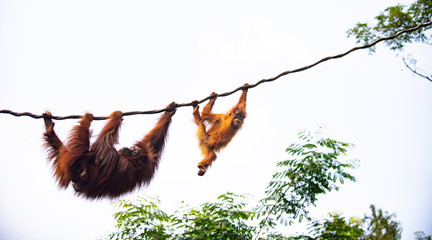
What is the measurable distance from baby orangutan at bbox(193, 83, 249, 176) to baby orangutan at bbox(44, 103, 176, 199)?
5.08 feet

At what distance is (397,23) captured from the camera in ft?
43.1

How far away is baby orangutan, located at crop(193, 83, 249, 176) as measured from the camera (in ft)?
23.9

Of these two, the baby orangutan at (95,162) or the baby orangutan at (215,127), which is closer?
the baby orangutan at (95,162)

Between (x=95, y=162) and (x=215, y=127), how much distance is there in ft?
9.79

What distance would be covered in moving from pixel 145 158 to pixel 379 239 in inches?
130

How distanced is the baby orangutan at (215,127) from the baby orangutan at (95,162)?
155cm

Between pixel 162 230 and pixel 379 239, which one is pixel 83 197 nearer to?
pixel 162 230

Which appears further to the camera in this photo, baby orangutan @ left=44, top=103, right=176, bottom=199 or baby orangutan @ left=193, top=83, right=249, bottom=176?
baby orangutan @ left=193, top=83, right=249, bottom=176

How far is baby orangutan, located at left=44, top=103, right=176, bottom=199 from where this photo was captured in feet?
17.6

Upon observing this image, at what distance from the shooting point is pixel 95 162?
18.2 feet

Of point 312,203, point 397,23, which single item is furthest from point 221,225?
point 397,23

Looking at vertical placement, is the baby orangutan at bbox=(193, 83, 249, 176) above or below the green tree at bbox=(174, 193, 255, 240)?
above

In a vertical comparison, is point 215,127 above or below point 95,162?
above

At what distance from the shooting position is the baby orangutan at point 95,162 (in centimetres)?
536
